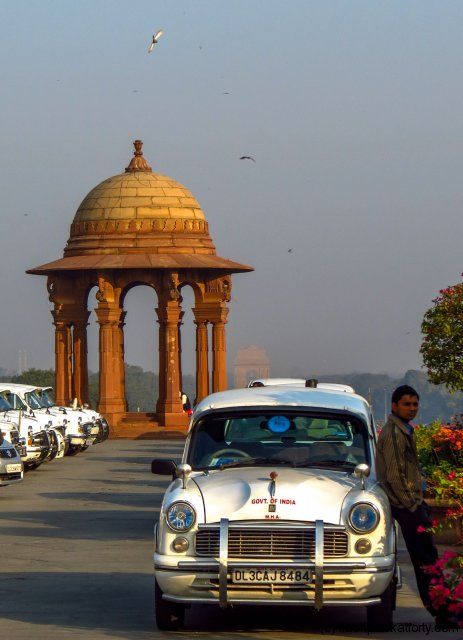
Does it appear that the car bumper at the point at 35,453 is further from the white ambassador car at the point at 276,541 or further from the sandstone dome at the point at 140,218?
the sandstone dome at the point at 140,218

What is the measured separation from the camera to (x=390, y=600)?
40.9 feet

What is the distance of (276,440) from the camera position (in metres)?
13.9

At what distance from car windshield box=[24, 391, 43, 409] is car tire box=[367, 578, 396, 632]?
24.5 meters

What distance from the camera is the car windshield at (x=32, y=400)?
121 feet

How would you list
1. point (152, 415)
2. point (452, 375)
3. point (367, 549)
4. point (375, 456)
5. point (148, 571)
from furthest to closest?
1. point (152, 415)
2. point (452, 375)
3. point (148, 571)
4. point (375, 456)
5. point (367, 549)

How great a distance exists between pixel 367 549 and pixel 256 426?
6.34ft

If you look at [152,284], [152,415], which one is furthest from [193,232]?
[152,415]

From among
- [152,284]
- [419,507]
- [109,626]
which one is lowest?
[109,626]

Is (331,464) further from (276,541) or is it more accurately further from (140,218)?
(140,218)

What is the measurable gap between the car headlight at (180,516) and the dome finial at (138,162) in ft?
175

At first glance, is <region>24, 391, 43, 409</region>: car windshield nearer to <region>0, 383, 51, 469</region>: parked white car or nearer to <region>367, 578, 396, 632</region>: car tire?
<region>0, 383, 51, 469</region>: parked white car

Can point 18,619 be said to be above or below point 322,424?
below

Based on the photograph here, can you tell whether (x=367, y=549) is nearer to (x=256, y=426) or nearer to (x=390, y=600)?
(x=390, y=600)

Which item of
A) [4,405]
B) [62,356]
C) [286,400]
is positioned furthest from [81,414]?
[286,400]
